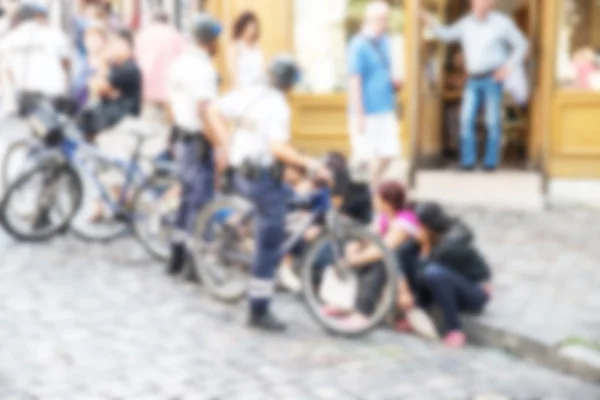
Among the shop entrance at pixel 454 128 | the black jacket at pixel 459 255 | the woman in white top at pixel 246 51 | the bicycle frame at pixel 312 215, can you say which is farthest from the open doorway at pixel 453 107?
the bicycle frame at pixel 312 215

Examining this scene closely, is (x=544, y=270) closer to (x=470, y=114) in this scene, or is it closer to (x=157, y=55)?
(x=470, y=114)

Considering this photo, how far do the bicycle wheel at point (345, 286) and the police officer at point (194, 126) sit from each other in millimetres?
1055

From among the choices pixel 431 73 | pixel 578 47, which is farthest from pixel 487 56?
pixel 431 73

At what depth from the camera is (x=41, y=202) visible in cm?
913

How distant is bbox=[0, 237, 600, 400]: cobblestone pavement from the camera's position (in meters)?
5.88

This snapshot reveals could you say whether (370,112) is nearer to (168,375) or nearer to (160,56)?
(160,56)

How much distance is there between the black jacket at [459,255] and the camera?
686 centimetres

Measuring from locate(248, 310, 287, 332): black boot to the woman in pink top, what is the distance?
13.2 feet

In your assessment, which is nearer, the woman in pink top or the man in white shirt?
the man in white shirt

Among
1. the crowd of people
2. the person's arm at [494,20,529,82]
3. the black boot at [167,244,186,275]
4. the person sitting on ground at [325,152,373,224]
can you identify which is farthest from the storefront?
the black boot at [167,244,186,275]

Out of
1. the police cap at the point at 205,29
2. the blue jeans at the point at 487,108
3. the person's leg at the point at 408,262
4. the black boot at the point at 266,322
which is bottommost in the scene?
the black boot at the point at 266,322

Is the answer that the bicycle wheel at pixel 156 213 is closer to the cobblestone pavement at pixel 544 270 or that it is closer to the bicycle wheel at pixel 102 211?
the bicycle wheel at pixel 102 211

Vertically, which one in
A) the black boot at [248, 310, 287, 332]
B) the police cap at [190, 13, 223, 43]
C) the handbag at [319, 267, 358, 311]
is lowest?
the black boot at [248, 310, 287, 332]

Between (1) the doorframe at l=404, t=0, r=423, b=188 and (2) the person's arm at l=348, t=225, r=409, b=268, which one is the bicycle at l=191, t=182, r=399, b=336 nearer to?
(2) the person's arm at l=348, t=225, r=409, b=268
